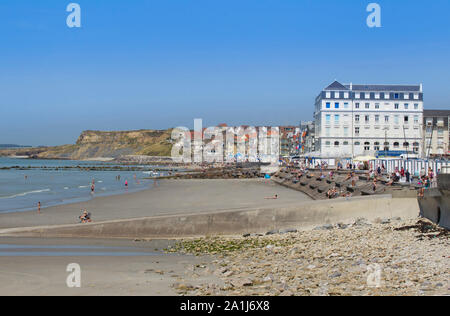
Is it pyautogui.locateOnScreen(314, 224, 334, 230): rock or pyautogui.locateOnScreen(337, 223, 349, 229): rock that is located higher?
pyautogui.locateOnScreen(337, 223, 349, 229): rock

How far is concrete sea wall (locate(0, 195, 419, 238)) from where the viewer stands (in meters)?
21.0

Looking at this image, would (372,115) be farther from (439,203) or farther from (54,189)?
(439,203)

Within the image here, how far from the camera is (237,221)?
21.3 meters

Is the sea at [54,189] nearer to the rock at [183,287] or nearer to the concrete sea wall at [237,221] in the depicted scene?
the concrete sea wall at [237,221]

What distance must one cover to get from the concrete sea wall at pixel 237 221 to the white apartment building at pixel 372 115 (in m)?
67.8

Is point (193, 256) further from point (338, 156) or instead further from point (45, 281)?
point (338, 156)

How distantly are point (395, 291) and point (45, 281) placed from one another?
27.4 feet

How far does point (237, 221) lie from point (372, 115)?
72.7 m

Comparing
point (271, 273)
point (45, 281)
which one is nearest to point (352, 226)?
point (271, 273)

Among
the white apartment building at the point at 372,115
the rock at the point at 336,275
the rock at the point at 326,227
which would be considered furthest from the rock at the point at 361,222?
the white apartment building at the point at 372,115

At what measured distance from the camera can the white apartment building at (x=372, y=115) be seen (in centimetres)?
8831

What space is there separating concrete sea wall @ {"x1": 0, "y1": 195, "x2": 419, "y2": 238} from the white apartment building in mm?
67781

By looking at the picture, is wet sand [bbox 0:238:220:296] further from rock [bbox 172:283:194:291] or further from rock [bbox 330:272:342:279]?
rock [bbox 330:272:342:279]

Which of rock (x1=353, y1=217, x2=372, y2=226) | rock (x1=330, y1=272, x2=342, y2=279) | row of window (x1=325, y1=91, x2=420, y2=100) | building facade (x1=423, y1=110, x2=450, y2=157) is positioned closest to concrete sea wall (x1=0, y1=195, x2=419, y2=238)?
rock (x1=353, y1=217, x2=372, y2=226)
